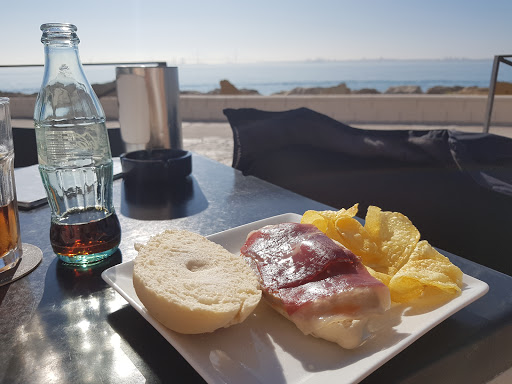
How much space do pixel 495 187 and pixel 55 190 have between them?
1.27 metres

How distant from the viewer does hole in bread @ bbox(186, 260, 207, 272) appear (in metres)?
0.68

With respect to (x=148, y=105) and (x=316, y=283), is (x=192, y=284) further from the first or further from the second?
(x=148, y=105)

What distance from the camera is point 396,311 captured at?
62cm

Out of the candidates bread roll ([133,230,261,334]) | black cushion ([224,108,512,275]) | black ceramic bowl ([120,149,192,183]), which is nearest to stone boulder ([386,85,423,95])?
black cushion ([224,108,512,275])

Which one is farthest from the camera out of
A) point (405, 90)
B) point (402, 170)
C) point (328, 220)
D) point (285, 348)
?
point (405, 90)

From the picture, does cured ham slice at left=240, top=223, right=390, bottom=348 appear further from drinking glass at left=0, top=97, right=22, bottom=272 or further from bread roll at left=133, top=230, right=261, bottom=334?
drinking glass at left=0, top=97, right=22, bottom=272

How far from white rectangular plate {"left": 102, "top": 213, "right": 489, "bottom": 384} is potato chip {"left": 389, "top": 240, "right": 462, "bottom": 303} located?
0.02 meters

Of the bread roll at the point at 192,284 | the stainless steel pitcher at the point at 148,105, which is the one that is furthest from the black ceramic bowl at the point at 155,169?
the bread roll at the point at 192,284

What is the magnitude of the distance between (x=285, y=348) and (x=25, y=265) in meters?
0.55

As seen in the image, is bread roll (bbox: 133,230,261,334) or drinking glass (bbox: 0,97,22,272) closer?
bread roll (bbox: 133,230,261,334)

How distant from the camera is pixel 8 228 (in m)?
0.76

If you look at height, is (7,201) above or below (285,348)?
above

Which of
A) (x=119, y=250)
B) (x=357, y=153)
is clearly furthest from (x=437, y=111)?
(x=119, y=250)

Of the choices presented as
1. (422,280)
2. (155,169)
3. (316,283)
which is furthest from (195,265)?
(155,169)
